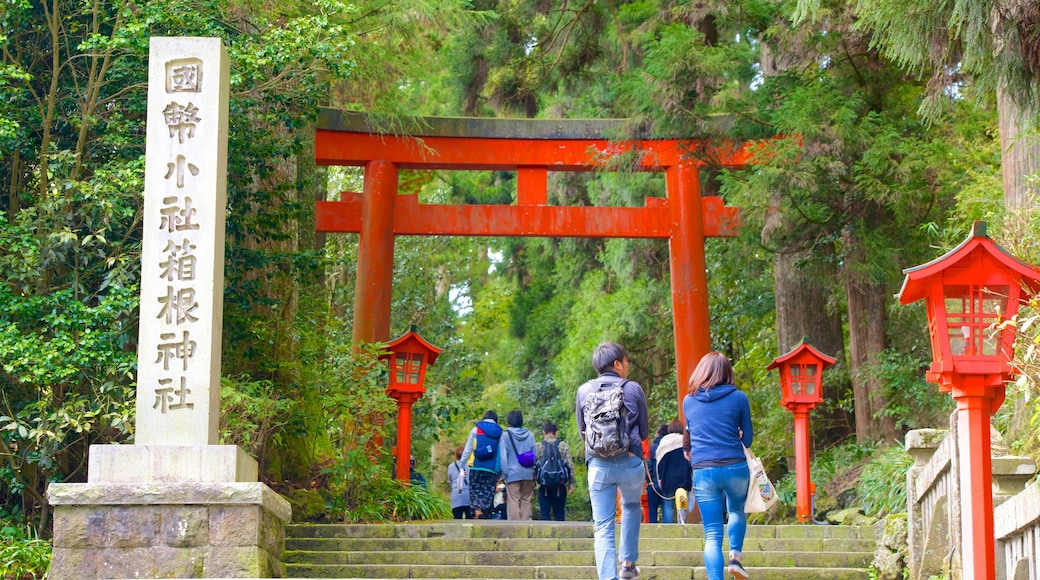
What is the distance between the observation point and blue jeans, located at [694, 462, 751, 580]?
6.26 meters

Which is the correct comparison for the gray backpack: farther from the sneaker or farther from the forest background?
the forest background

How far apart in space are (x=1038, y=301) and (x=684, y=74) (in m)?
7.87

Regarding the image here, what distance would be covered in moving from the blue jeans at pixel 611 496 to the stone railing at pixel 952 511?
163cm

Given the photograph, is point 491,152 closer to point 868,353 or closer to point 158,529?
point 868,353

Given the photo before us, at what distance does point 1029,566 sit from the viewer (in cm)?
543

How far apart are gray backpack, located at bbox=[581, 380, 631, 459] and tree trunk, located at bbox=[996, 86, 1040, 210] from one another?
410cm

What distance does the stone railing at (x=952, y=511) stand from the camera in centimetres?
548

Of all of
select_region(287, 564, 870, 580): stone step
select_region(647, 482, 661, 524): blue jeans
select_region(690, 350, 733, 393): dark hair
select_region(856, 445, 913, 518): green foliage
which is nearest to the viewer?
select_region(690, 350, 733, 393): dark hair

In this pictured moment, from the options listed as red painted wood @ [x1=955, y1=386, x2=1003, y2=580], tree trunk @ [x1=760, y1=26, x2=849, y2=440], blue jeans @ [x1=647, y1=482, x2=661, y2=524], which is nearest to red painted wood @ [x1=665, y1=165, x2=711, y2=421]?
tree trunk @ [x1=760, y1=26, x2=849, y2=440]

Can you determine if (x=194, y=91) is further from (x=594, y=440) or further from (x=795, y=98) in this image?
(x=795, y=98)

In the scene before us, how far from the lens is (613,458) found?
20.6 ft

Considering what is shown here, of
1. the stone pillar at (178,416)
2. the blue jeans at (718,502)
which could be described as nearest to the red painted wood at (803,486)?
the blue jeans at (718,502)

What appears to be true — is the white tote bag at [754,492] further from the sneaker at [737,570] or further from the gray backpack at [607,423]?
the gray backpack at [607,423]

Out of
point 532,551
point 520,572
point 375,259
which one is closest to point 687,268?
point 375,259
